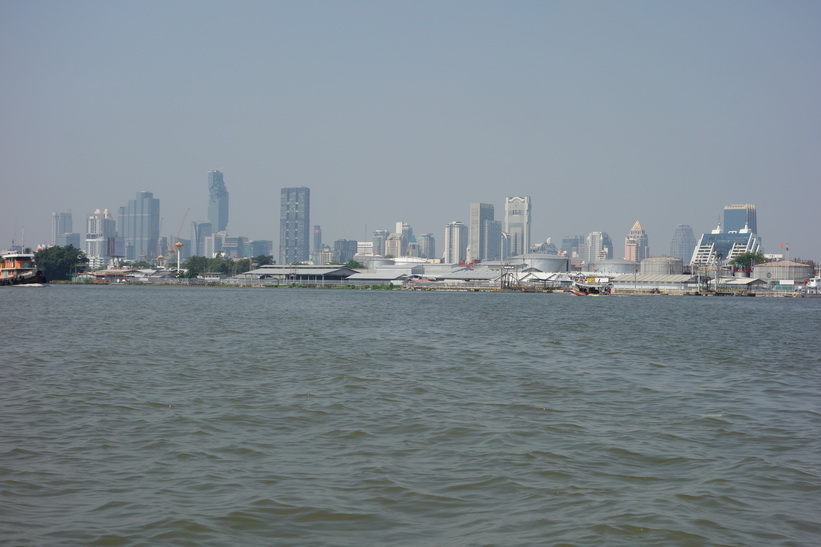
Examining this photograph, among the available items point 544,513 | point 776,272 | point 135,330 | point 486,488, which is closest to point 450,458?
point 486,488

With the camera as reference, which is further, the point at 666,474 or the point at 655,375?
the point at 655,375

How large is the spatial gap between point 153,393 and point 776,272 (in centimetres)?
16618

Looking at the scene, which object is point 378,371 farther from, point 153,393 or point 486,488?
point 486,488

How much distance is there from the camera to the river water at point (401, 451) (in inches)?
287

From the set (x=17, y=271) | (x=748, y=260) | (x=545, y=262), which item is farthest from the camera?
(x=545, y=262)

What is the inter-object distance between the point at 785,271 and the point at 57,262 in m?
155

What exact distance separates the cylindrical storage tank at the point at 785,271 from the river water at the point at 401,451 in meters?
152

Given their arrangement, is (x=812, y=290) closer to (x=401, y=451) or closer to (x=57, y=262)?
Result: (x=401, y=451)

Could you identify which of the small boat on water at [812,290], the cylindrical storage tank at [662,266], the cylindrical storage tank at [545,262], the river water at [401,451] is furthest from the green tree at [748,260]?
the river water at [401,451]

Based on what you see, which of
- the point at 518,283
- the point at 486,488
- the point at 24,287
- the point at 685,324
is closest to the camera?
the point at 486,488

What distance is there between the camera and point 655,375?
64.2 ft

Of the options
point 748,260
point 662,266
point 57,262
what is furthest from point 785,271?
point 57,262

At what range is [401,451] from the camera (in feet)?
33.7

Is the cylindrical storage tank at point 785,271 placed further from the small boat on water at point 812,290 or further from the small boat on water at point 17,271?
the small boat on water at point 17,271
